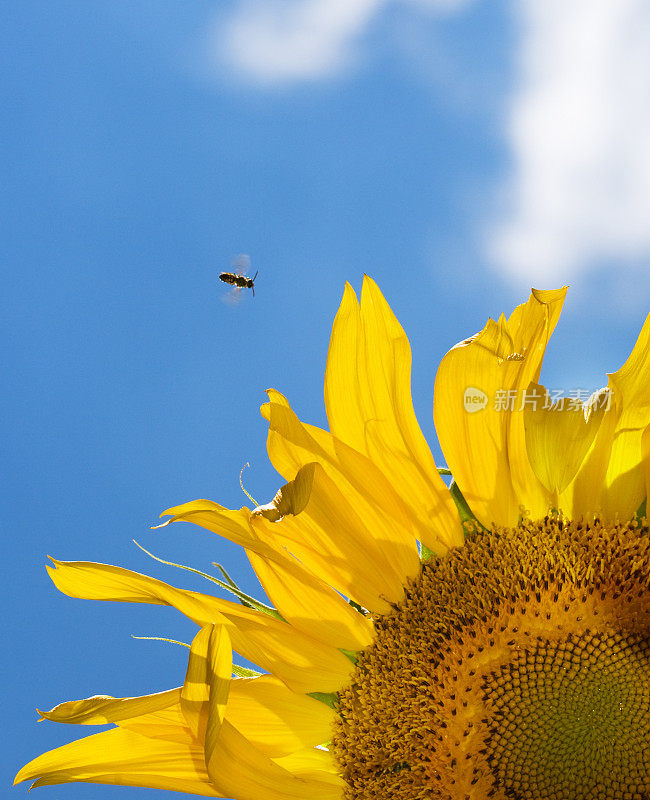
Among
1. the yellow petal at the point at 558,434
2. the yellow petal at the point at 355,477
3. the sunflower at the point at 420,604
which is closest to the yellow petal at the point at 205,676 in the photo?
the sunflower at the point at 420,604

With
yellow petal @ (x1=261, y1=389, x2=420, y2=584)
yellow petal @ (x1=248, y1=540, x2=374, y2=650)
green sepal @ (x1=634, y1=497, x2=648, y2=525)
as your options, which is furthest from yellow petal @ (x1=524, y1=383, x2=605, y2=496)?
yellow petal @ (x1=248, y1=540, x2=374, y2=650)

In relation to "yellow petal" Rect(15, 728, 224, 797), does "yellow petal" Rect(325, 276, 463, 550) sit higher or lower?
higher

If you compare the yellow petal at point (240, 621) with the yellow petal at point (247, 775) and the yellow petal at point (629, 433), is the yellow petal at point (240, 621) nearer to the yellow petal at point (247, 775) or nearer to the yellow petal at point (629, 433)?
the yellow petal at point (247, 775)

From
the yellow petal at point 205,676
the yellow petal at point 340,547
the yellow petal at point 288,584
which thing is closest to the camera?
the yellow petal at point 205,676

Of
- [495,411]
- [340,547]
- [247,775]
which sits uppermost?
[495,411]

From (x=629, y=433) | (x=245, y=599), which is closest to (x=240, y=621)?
(x=245, y=599)

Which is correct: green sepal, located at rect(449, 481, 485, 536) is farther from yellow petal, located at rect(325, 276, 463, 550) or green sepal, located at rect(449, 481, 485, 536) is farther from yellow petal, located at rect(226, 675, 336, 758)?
yellow petal, located at rect(226, 675, 336, 758)

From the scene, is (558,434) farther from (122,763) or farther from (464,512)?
(122,763)
